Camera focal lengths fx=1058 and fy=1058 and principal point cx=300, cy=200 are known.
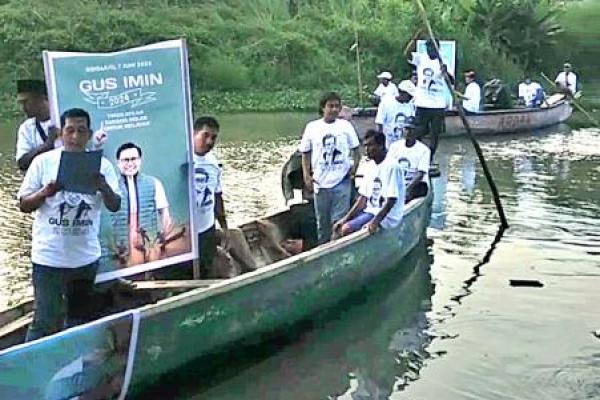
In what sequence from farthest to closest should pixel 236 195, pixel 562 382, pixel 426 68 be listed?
1. pixel 426 68
2. pixel 236 195
3. pixel 562 382

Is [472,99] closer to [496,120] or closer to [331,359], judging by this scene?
[496,120]

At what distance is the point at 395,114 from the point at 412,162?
146 inches

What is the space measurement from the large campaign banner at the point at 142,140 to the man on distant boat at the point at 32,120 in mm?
367

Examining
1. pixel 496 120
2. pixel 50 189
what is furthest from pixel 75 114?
pixel 496 120

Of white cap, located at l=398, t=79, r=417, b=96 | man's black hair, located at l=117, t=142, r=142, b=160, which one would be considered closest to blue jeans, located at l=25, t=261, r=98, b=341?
man's black hair, located at l=117, t=142, r=142, b=160

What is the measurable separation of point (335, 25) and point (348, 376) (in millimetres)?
31196

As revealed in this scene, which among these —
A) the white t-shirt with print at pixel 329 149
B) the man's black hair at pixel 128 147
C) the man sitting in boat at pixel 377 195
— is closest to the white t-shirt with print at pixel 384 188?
the man sitting in boat at pixel 377 195

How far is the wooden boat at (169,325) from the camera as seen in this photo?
18.8ft

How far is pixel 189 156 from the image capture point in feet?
24.3

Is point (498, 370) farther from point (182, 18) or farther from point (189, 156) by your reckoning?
point (182, 18)

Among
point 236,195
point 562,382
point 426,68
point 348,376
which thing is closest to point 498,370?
point 562,382

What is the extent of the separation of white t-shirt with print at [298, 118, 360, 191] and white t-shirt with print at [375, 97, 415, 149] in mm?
4264

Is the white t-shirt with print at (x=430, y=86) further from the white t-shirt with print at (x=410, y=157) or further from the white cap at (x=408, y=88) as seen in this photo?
the white t-shirt with print at (x=410, y=157)

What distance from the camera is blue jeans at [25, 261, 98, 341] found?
6.29 metres
